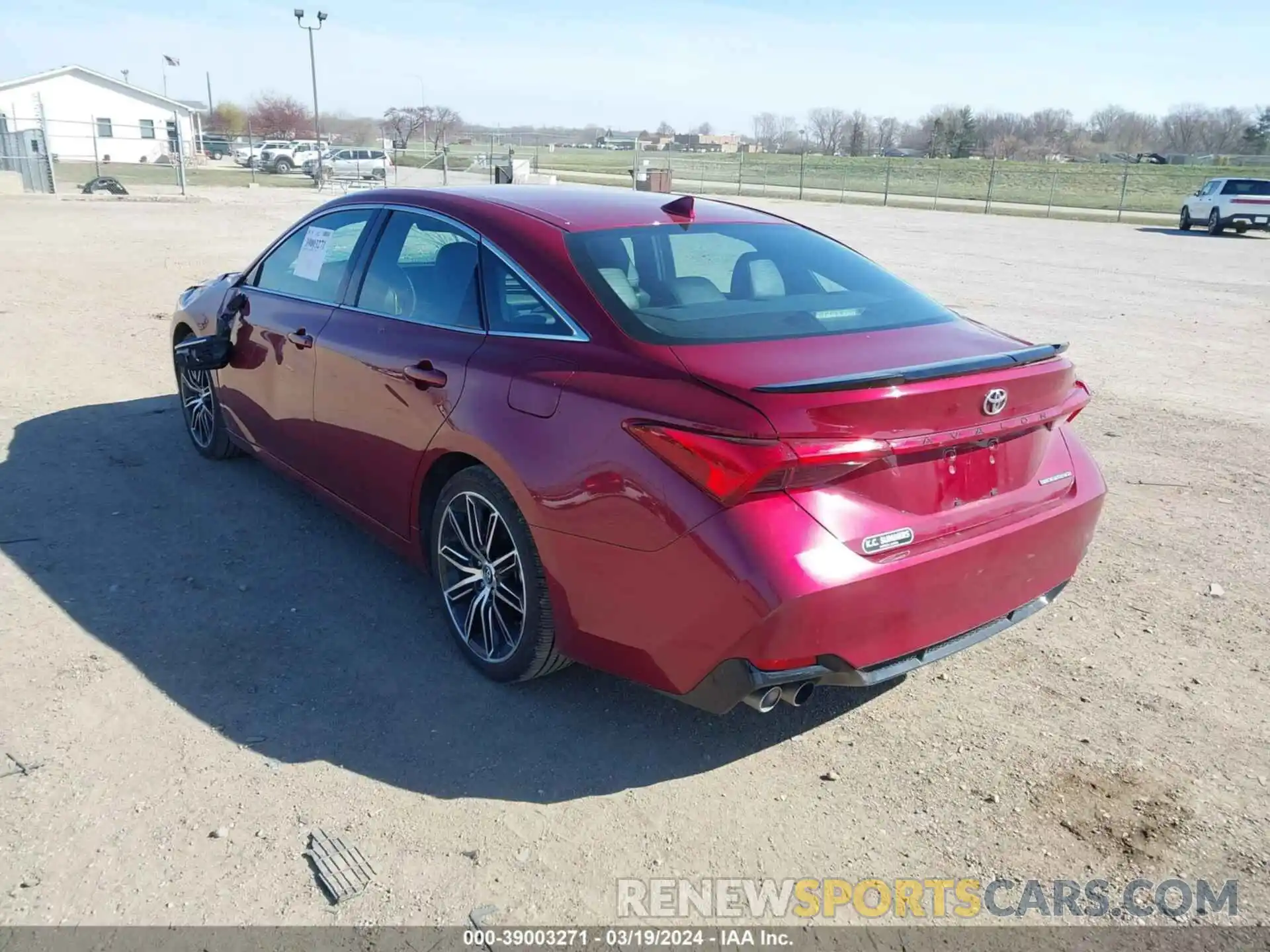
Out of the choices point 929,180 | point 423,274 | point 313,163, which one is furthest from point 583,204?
point 929,180

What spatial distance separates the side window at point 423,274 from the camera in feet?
12.2

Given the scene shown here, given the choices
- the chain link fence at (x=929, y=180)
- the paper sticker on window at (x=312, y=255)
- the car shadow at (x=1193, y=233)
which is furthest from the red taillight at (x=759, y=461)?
the chain link fence at (x=929, y=180)

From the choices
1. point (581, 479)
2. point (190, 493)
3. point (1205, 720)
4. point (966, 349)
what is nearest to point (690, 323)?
point (581, 479)

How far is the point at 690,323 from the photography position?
3182 millimetres

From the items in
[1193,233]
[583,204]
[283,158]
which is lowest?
[1193,233]

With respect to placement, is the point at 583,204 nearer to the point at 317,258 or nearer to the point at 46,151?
the point at 317,258

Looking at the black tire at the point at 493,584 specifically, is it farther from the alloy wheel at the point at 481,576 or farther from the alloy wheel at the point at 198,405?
the alloy wheel at the point at 198,405

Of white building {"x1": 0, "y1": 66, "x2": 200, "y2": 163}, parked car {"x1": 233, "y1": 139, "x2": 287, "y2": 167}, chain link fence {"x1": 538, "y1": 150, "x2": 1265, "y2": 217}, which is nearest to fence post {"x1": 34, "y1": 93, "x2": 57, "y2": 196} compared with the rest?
chain link fence {"x1": 538, "y1": 150, "x2": 1265, "y2": 217}

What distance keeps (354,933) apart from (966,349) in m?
2.49

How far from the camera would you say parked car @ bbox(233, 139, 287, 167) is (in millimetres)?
52969

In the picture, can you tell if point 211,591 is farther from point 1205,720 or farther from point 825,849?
point 1205,720

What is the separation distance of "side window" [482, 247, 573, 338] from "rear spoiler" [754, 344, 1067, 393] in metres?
0.86

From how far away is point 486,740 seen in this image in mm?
3285

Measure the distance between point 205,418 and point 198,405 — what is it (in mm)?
110
